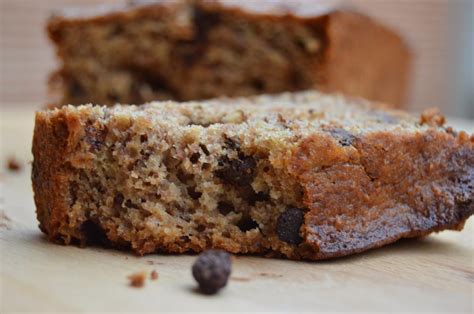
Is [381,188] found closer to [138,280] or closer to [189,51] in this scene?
[138,280]

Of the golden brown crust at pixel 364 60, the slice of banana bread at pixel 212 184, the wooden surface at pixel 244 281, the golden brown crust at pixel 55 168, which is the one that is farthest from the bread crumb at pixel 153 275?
the golden brown crust at pixel 364 60

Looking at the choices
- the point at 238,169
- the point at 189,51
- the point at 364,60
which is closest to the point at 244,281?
the point at 238,169

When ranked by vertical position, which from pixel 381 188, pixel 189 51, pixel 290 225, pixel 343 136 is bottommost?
pixel 290 225

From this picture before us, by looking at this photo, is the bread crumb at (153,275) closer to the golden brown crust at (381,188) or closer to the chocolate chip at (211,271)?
the chocolate chip at (211,271)

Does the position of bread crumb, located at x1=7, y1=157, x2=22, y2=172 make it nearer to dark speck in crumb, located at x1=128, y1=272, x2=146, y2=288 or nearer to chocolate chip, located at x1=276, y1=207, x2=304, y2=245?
chocolate chip, located at x1=276, y1=207, x2=304, y2=245

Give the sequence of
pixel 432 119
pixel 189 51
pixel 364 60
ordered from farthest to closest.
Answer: pixel 364 60 → pixel 189 51 → pixel 432 119

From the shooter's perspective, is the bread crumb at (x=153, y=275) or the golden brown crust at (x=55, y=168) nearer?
the bread crumb at (x=153, y=275)

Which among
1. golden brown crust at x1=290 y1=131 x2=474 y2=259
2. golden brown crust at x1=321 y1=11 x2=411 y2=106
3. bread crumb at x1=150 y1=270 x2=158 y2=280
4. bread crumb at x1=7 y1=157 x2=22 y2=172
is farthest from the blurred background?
bread crumb at x1=150 y1=270 x2=158 y2=280
